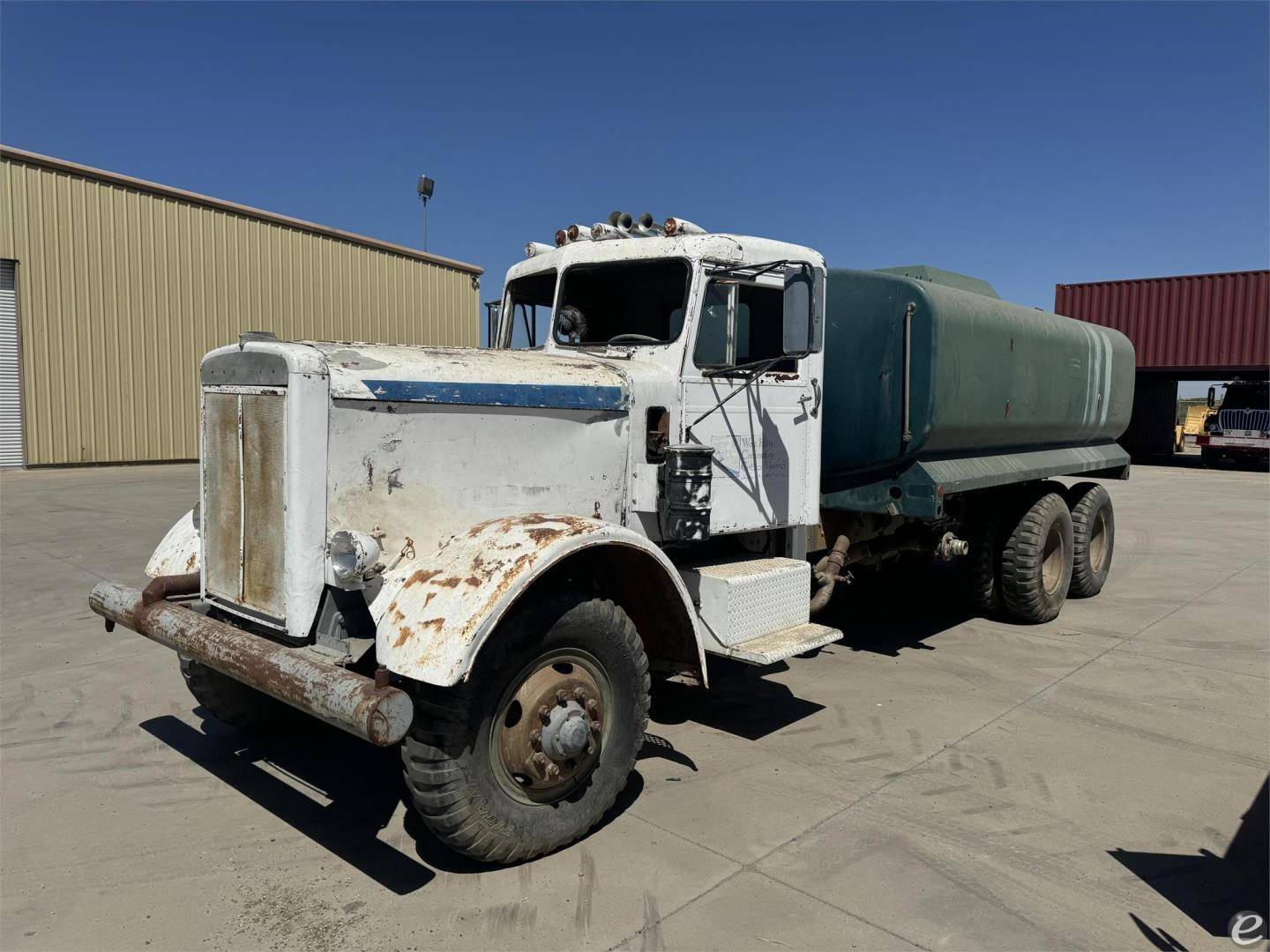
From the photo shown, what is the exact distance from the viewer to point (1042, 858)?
11.5ft

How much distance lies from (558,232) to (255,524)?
2.44 meters

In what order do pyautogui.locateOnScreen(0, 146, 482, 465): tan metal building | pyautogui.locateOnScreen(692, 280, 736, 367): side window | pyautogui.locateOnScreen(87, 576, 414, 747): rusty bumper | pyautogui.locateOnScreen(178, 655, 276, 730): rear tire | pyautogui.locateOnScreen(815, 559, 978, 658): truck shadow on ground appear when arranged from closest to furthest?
pyautogui.locateOnScreen(87, 576, 414, 747): rusty bumper → pyautogui.locateOnScreen(178, 655, 276, 730): rear tire → pyautogui.locateOnScreen(692, 280, 736, 367): side window → pyautogui.locateOnScreen(815, 559, 978, 658): truck shadow on ground → pyautogui.locateOnScreen(0, 146, 482, 465): tan metal building

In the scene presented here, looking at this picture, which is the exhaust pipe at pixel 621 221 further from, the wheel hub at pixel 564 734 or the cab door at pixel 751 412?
the wheel hub at pixel 564 734

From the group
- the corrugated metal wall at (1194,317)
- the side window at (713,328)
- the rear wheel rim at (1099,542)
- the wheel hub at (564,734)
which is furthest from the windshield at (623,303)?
the corrugated metal wall at (1194,317)

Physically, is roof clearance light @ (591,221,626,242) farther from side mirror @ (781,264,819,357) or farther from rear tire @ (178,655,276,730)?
rear tire @ (178,655,276,730)

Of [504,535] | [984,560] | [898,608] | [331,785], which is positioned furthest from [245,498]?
[898,608]

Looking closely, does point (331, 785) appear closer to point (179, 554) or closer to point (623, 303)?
point (179, 554)

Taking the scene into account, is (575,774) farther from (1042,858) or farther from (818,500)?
(818,500)

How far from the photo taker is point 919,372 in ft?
17.9

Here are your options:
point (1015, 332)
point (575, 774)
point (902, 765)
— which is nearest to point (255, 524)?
point (575, 774)

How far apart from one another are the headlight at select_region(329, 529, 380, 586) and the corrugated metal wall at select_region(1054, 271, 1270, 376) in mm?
28798

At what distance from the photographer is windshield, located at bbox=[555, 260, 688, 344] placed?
14.8 feet

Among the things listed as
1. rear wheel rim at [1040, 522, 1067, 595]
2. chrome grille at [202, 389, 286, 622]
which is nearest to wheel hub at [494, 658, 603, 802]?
chrome grille at [202, 389, 286, 622]

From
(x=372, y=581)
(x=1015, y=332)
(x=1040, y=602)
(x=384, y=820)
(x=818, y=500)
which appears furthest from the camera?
(x=1040, y=602)
